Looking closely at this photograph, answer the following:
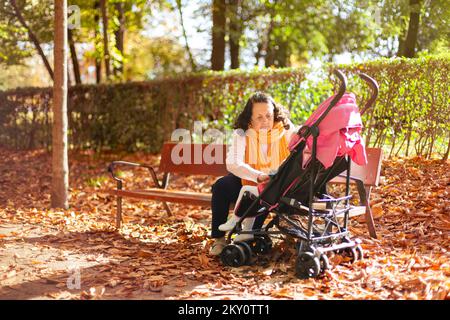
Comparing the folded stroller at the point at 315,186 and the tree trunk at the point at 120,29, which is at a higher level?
the tree trunk at the point at 120,29

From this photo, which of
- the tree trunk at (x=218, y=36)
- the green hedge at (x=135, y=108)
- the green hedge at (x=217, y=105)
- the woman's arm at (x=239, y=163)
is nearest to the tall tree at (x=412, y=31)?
the green hedge at (x=217, y=105)

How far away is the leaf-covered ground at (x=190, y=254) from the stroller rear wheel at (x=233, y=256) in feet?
0.24

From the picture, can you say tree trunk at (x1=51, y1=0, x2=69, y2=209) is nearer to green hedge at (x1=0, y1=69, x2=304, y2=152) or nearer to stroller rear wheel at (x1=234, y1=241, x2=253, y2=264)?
green hedge at (x1=0, y1=69, x2=304, y2=152)

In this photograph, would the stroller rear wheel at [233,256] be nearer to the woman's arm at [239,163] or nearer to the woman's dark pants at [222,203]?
the woman's dark pants at [222,203]

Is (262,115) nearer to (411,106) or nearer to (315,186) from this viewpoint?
(315,186)

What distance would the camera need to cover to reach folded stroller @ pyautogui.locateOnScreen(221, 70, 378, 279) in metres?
4.33

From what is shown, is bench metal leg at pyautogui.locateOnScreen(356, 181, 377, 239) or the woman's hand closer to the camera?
the woman's hand

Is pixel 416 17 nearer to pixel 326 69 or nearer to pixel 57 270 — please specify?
pixel 326 69

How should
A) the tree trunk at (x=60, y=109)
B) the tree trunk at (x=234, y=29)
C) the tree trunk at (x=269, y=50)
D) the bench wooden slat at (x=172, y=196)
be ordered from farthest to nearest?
the tree trunk at (x=269, y=50), the tree trunk at (x=234, y=29), the tree trunk at (x=60, y=109), the bench wooden slat at (x=172, y=196)

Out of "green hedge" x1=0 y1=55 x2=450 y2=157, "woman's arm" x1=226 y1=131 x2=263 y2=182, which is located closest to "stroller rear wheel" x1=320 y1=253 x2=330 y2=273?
"woman's arm" x1=226 y1=131 x2=263 y2=182

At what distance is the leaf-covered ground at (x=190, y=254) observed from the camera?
425cm

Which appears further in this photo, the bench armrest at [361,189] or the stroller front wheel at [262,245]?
the bench armrest at [361,189]
